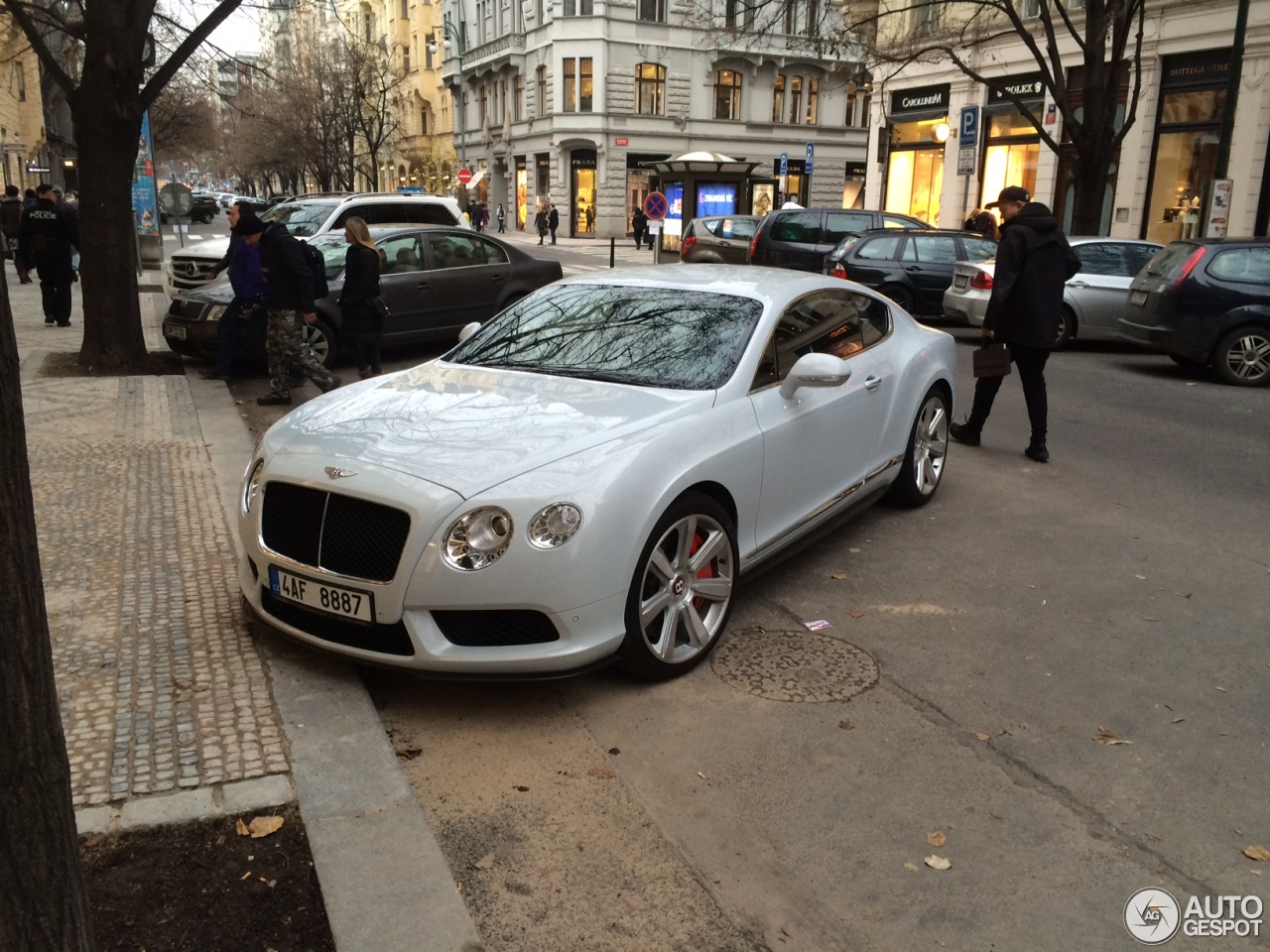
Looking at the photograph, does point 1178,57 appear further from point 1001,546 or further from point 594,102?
point 594,102

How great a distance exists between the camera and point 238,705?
3932 millimetres

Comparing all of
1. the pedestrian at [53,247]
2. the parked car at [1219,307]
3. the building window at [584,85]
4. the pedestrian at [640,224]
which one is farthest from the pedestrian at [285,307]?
the building window at [584,85]

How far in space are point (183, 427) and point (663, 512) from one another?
19.5 feet

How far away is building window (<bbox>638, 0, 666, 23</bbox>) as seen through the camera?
50094 millimetres

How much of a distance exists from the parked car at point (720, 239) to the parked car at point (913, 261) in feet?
19.4

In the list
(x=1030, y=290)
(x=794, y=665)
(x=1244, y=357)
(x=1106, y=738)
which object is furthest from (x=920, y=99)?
(x=1106, y=738)

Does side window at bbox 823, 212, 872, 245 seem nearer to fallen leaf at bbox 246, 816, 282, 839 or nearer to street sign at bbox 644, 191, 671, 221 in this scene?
street sign at bbox 644, 191, 671, 221

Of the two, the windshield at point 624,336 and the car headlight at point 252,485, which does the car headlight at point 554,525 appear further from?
the car headlight at point 252,485

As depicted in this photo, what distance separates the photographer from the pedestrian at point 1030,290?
26.1ft

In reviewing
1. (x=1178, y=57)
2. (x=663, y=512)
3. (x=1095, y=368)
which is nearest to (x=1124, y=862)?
(x=663, y=512)

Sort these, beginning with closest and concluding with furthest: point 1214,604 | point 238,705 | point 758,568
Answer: point 238,705 → point 758,568 → point 1214,604

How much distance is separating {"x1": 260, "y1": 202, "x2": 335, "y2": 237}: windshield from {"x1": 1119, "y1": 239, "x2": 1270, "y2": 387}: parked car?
423 inches

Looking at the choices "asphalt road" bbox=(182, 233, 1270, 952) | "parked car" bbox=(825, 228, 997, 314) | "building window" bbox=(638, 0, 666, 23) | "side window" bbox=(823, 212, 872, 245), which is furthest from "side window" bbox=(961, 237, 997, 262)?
"building window" bbox=(638, 0, 666, 23)

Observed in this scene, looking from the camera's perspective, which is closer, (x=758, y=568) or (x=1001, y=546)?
(x=758, y=568)
